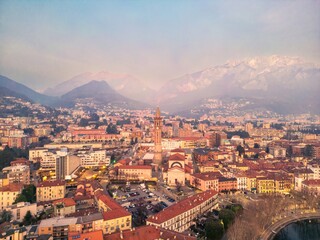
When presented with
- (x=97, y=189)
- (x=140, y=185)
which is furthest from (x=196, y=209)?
(x=140, y=185)

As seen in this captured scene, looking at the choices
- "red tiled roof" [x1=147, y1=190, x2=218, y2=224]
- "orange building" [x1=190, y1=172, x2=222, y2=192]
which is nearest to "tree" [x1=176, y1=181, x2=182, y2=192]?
"orange building" [x1=190, y1=172, x2=222, y2=192]

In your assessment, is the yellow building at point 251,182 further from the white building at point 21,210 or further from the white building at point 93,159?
the white building at point 21,210

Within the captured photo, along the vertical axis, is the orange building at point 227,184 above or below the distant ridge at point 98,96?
below

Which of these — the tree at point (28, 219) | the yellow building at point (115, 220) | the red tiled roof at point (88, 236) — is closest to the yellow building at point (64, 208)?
the tree at point (28, 219)

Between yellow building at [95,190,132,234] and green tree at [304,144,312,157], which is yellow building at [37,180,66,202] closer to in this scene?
yellow building at [95,190,132,234]

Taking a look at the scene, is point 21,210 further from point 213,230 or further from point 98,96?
point 98,96

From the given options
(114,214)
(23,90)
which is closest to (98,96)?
(23,90)
